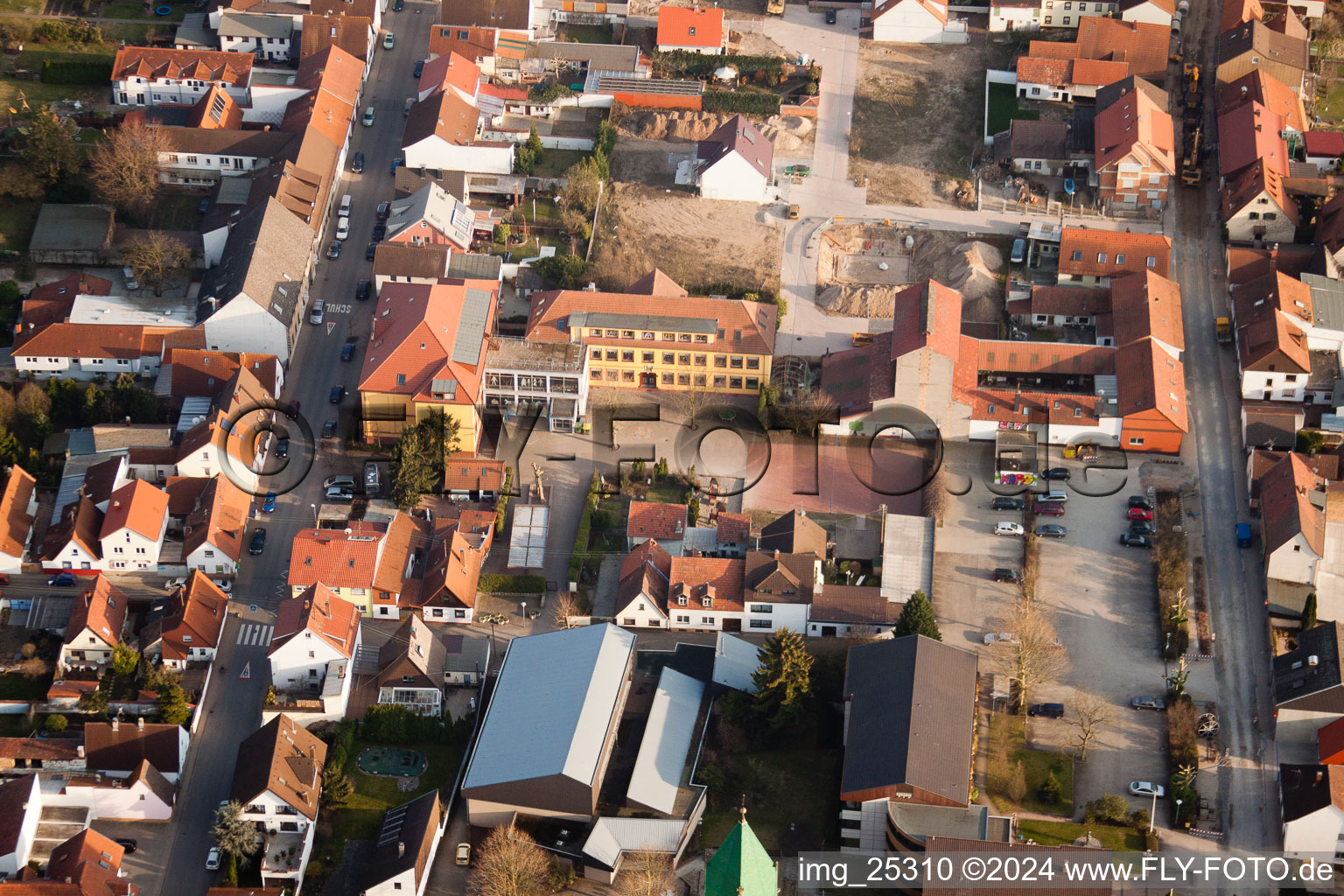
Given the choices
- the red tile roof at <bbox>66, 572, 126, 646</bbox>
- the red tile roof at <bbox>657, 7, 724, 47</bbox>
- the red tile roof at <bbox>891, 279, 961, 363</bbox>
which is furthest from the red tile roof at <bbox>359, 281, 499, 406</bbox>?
the red tile roof at <bbox>657, 7, 724, 47</bbox>

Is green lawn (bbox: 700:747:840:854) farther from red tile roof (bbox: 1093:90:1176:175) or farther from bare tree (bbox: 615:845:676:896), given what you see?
red tile roof (bbox: 1093:90:1176:175)

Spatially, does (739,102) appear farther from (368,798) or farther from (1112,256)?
(368,798)

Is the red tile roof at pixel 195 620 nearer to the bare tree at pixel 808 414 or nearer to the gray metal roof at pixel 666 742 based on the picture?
the gray metal roof at pixel 666 742

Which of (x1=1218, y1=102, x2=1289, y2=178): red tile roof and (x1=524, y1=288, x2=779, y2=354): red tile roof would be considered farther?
(x1=1218, y1=102, x2=1289, y2=178): red tile roof

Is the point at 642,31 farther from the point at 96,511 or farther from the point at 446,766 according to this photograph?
the point at 446,766

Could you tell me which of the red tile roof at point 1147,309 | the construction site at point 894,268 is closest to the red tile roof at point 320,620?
the construction site at point 894,268

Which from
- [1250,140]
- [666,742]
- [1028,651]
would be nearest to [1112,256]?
[1250,140]
